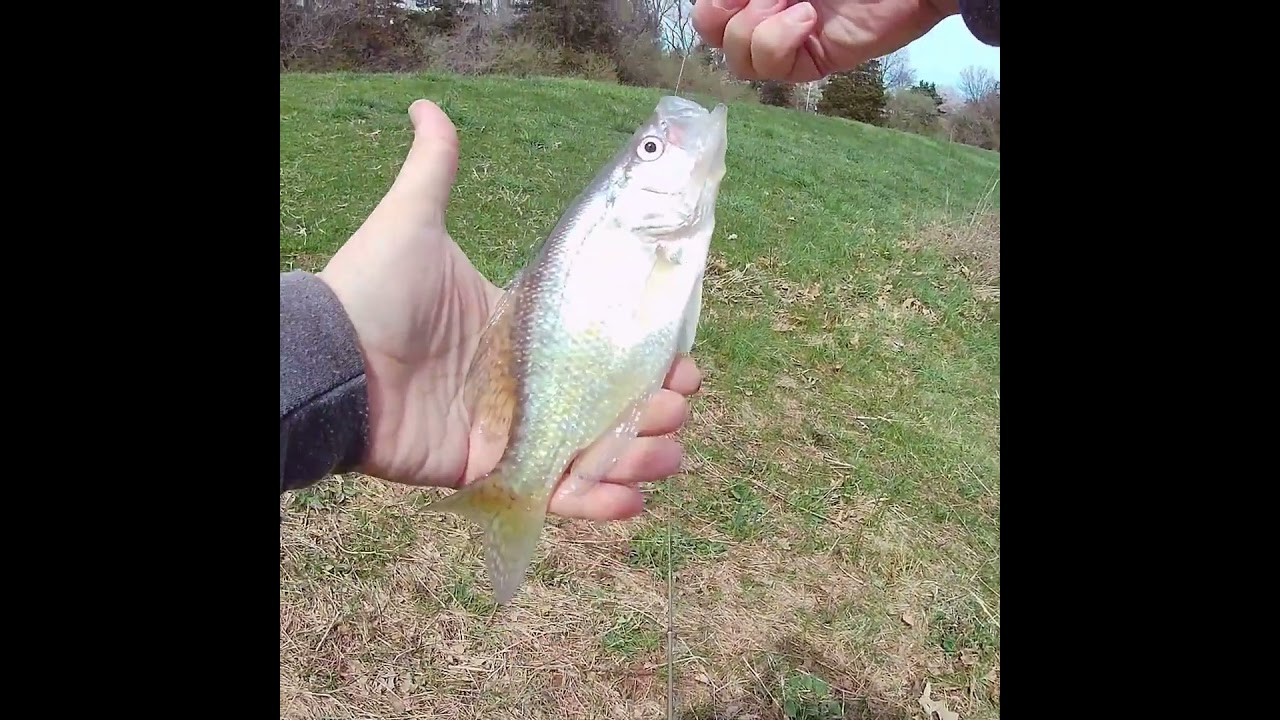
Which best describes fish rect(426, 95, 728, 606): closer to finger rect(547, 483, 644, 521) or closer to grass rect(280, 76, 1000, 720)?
finger rect(547, 483, 644, 521)

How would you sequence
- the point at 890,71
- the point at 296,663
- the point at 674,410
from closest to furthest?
the point at 674,410, the point at 296,663, the point at 890,71

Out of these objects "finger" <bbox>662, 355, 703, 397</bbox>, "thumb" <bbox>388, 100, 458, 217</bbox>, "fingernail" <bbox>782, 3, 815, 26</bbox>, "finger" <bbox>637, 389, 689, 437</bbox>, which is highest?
"fingernail" <bbox>782, 3, 815, 26</bbox>

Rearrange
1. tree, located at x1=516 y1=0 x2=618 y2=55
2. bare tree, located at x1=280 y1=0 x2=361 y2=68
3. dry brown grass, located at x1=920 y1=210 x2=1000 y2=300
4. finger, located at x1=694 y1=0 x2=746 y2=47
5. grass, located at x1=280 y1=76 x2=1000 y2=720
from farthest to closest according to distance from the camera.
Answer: bare tree, located at x1=280 y1=0 x2=361 y2=68
tree, located at x1=516 y1=0 x2=618 y2=55
dry brown grass, located at x1=920 y1=210 x2=1000 y2=300
grass, located at x1=280 y1=76 x2=1000 y2=720
finger, located at x1=694 y1=0 x2=746 y2=47

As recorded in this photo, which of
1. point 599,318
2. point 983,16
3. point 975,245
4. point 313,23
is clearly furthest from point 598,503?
point 313,23

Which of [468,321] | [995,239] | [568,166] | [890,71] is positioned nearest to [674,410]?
[468,321]

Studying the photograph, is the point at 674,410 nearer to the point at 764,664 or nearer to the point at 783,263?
the point at 764,664

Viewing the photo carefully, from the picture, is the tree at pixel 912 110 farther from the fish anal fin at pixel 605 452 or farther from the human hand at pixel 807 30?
the fish anal fin at pixel 605 452

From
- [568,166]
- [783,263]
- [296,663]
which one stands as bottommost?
[296,663]

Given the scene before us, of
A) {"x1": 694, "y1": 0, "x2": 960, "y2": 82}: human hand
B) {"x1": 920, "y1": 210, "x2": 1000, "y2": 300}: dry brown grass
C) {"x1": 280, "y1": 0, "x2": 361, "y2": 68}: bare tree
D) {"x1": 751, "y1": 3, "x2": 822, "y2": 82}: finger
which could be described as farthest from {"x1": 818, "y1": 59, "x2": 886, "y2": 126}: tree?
{"x1": 751, "y1": 3, "x2": 822, "y2": 82}: finger
